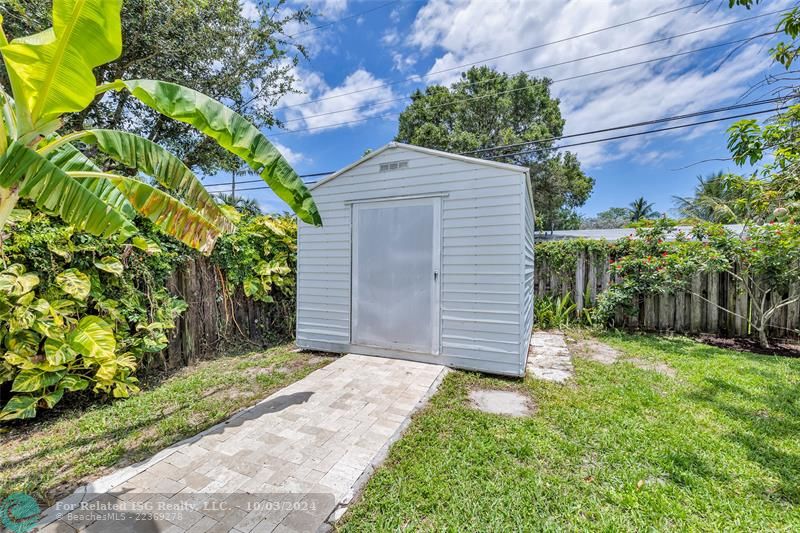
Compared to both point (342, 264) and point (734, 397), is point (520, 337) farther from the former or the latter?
point (342, 264)

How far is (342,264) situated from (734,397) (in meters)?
5.18

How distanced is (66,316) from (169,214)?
1.63 meters

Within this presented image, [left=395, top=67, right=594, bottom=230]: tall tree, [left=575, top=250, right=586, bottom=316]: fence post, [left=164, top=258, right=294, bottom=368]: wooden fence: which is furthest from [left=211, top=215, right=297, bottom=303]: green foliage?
[left=395, top=67, right=594, bottom=230]: tall tree

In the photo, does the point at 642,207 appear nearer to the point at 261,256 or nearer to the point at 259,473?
the point at 261,256

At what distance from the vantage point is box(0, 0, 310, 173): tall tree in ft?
21.8

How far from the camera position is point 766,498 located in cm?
213

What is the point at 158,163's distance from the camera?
8.87 ft

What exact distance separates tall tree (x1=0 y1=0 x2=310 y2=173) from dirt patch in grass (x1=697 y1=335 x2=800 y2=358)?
11.5m

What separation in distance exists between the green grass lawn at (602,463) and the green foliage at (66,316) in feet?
10.6

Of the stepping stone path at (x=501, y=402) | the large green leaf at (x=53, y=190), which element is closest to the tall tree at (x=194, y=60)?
the large green leaf at (x=53, y=190)

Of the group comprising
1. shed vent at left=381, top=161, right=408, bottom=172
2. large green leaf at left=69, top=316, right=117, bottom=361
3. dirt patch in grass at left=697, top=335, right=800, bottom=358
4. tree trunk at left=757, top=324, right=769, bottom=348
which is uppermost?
shed vent at left=381, top=161, right=408, bottom=172

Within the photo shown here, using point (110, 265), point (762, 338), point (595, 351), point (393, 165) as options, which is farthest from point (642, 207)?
point (110, 265)

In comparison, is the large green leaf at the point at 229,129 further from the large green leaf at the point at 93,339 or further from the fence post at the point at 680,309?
the fence post at the point at 680,309

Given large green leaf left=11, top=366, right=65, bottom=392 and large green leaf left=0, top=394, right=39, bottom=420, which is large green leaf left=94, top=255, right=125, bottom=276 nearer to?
large green leaf left=11, top=366, right=65, bottom=392
